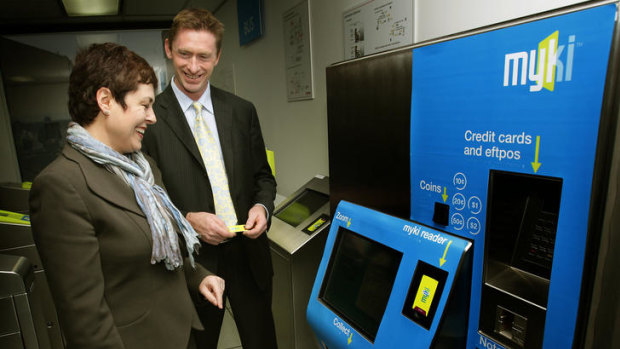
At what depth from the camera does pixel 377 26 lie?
172 centimetres

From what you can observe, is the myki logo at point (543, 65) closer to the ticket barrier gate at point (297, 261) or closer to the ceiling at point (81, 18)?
the ticket barrier gate at point (297, 261)

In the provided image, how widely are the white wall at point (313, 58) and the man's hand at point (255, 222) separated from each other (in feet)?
2.77

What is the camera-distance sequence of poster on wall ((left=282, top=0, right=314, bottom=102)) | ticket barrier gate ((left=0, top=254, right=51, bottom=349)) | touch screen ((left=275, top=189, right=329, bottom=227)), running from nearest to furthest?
ticket barrier gate ((left=0, top=254, right=51, bottom=349)) < touch screen ((left=275, top=189, right=329, bottom=227)) < poster on wall ((left=282, top=0, right=314, bottom=102))

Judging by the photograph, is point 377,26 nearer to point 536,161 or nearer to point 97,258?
point 536,161

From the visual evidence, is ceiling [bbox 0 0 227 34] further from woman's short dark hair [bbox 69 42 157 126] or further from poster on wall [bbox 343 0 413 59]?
woman's short dark hair [bbox 69 42 157 126]

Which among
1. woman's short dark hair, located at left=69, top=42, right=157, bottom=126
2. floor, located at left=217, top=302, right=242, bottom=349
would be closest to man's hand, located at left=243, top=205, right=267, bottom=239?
woman's short dark hair, located at left=69, top=42, right=157, bottom=126

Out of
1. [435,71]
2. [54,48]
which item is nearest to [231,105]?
[435,71]

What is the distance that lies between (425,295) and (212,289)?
0.69 metres

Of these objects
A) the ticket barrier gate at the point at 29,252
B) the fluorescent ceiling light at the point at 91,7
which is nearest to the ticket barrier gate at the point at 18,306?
the ticket barrier gate at the point at 29,252

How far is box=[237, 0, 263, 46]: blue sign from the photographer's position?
114 inches

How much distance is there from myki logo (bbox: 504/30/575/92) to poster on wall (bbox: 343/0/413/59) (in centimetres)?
80

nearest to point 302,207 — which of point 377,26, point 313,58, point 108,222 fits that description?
point 313,58

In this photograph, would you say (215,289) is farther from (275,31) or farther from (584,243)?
(275,31)

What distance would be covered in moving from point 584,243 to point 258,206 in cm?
113
